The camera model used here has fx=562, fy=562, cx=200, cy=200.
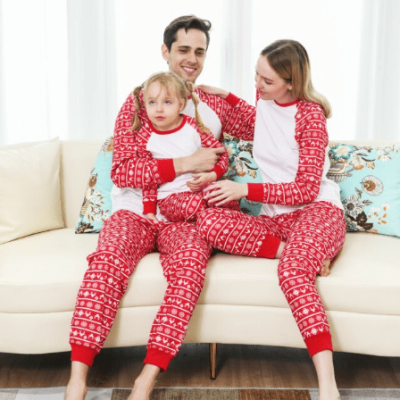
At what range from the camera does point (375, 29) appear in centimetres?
307

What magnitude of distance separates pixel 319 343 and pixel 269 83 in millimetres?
897

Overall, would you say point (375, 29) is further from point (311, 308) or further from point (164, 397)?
point (164, 397)

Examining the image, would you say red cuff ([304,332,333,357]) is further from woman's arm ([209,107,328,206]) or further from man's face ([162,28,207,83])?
man's face ([162,28,207,83])

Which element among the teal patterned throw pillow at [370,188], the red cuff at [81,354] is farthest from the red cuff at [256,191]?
the red cuff at [81,354]

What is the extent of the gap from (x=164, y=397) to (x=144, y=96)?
1.01 m

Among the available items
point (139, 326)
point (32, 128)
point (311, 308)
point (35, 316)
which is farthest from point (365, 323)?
point (32, 128)

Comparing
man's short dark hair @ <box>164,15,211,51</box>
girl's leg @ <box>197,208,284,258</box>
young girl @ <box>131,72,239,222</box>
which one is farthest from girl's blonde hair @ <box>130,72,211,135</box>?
girl's leg @ <box>197,208,284,258</box>

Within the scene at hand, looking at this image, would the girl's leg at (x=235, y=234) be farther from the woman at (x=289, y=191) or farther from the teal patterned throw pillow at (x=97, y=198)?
the teal patterned throw pillow at (x=97, y=198)

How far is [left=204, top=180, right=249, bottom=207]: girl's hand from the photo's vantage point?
192 centimetres

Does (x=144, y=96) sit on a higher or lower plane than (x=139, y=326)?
higher

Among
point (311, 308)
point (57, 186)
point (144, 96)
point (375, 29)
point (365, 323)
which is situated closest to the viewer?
point (311, 308)

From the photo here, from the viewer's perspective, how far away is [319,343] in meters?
1.58

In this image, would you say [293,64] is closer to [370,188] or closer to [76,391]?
[370,188]

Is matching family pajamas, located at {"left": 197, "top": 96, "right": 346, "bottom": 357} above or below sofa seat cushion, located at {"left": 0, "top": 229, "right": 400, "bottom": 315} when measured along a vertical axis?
above
